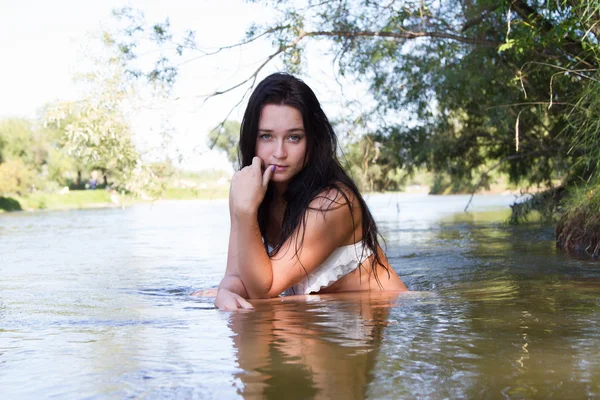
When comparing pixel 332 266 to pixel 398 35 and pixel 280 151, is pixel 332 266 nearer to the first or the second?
pixel 280 151

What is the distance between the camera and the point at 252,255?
327 centimetres

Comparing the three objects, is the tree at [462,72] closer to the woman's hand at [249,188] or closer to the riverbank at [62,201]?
the woman's hand at [249,188]

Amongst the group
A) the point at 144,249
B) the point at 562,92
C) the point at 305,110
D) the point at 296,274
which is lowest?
the point at 144,249

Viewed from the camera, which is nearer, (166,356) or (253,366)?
(253,366)

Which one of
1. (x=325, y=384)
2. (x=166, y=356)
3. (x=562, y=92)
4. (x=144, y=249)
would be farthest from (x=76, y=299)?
(x=562, y=92)

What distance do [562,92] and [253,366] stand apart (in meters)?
9.76

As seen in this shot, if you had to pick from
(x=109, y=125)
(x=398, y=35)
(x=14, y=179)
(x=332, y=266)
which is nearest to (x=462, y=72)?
(x=398, y=35)

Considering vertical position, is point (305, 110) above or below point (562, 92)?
below

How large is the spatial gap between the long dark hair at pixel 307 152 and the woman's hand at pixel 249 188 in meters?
0.21

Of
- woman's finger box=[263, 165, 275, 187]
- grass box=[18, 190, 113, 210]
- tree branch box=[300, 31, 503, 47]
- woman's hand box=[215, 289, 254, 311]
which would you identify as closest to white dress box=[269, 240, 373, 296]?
woman's hand box=[215, 289, 254, 311]

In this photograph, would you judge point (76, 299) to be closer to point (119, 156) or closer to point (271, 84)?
point (271, 84)

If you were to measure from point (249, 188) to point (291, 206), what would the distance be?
0.32 meters

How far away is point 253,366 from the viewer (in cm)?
206

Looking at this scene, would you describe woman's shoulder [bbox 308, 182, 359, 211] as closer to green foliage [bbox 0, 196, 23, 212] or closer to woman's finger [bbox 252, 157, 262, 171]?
woman's finger [bbox 252, 157, 262, 171]
